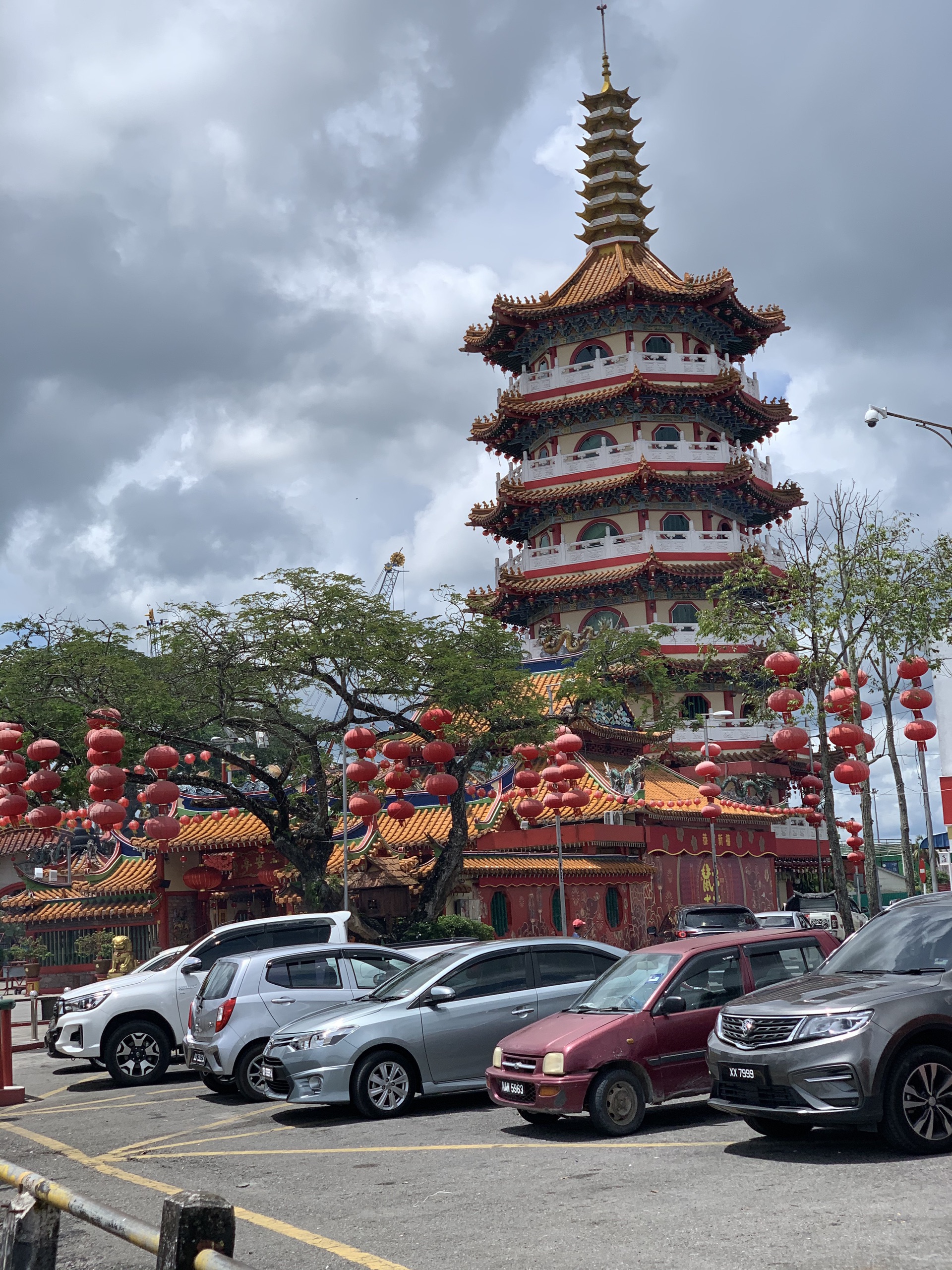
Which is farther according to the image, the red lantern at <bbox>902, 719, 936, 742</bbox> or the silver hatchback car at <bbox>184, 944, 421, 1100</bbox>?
the red lantern at <bbox>902, 719, 936, 742</bbox>

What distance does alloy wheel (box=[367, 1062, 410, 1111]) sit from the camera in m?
12.5

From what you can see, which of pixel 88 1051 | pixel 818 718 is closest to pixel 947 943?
pixel 88 1051

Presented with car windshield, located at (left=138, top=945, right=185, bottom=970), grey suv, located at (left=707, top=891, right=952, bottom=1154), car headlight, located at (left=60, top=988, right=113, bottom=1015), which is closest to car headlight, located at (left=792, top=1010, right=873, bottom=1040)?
grey suv, located at (left=707, top=891, right=952, bottom=1154)

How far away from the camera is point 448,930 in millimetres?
27094

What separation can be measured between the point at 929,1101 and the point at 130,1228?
20.8 feet

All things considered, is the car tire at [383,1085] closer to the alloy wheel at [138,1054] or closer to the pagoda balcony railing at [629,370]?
the alloy wheel at [138,1054]

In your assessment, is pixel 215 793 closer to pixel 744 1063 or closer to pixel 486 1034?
pixel 486 1034

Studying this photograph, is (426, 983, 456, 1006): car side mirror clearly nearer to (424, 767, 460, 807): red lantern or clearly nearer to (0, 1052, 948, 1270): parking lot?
(0, 1052, 948, 1270): parking lot

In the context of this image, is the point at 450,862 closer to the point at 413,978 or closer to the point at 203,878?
the point at 203,878

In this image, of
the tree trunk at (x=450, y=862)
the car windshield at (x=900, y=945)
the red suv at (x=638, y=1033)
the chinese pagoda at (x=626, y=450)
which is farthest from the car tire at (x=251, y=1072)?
the chinese pagoda at (x=626, y=450)

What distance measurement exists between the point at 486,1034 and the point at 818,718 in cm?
1435

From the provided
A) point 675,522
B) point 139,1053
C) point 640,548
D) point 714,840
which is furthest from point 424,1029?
point 675,522

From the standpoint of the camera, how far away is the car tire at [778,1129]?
32.3 feet

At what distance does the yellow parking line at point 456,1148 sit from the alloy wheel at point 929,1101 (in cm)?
152
